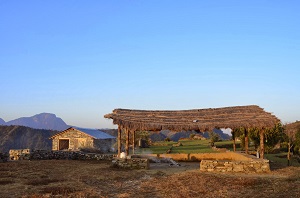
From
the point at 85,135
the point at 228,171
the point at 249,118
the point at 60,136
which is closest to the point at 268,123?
the point at 249,118

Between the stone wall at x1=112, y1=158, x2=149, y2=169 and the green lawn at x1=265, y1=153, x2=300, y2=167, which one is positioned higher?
the stone wall at x1=112, y1=158, x2=149, y2=169

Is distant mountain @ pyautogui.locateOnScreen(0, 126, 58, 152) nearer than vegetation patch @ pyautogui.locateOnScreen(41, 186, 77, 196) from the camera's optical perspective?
No

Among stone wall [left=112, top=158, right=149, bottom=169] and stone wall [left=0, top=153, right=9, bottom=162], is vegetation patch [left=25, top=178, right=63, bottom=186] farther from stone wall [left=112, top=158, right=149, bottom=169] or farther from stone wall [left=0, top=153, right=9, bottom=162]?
stone wall [left=0, top=153, right=9, bottom=162]

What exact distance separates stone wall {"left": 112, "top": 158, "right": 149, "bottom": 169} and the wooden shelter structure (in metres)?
1.56

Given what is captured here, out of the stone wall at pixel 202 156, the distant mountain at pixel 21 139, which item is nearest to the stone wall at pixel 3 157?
the stone wall at pixel 202 156

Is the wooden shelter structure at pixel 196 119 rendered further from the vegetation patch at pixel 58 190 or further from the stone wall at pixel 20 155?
the vegetation patch at pixel 58 190

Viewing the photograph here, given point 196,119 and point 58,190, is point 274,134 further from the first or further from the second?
point 58,190

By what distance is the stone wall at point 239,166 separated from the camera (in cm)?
1719

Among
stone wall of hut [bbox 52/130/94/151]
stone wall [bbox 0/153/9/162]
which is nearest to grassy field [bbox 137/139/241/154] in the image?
stone wall of hut [bbox 52/130/94/151]

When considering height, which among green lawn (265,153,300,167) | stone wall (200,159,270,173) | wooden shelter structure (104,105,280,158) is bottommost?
green lawn (265,153,300,167)

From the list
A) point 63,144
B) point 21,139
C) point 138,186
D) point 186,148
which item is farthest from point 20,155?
point 21,139

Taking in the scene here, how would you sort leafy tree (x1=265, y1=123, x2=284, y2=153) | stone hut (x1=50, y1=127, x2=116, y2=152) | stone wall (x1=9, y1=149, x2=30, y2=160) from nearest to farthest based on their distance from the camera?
stone wall (x1=9, y1=149, x2=30, y2=160) → leafy tree (x1=265, y1=123, x2=284, y2=153) → stone hut (x1=50, y1=127, x2=116, y2=152)

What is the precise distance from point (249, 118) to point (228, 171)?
178 inches

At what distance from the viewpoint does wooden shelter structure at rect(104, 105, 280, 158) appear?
20.1m
